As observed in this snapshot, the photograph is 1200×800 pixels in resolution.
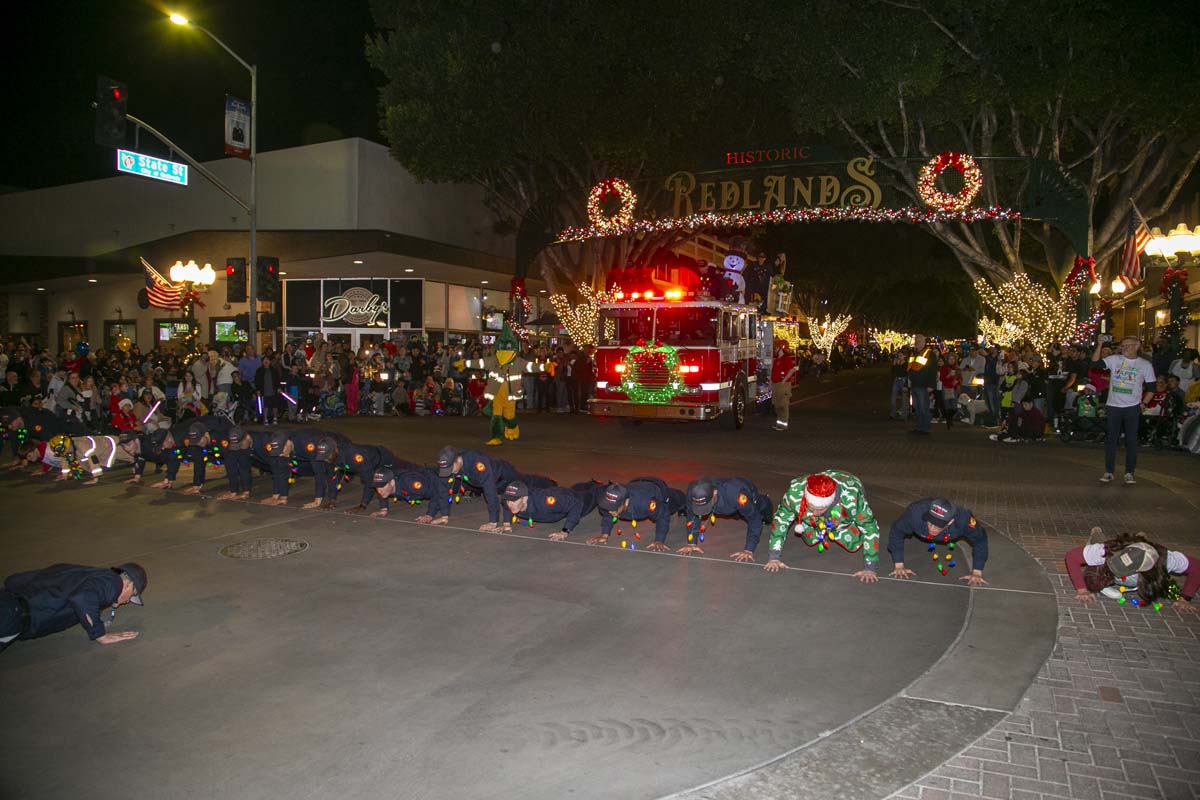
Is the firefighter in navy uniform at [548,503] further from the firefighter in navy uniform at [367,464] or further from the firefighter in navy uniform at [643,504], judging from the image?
the firefighter in navy uniform at [367,464]

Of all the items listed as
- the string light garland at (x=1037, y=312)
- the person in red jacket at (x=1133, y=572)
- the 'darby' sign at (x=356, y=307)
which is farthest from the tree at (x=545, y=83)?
the person in red jacket at (x=1133, y=572)

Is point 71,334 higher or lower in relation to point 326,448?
higher

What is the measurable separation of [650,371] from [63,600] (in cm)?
1298

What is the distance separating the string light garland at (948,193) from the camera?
784 inches

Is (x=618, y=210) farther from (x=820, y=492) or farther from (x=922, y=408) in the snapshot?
(x=820, y=492)

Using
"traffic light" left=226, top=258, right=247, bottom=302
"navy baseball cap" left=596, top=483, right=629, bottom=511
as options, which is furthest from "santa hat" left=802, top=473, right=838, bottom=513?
"traffic light" left=226, top=258, right=247, bottom=302

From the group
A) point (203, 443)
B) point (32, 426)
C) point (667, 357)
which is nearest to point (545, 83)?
point (667, 357)

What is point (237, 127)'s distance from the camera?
70.3ft

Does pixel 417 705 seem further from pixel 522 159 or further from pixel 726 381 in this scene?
pixel 522 159

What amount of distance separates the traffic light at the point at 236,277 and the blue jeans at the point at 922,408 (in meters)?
16.6

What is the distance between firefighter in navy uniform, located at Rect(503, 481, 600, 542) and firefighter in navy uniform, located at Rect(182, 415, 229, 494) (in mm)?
4147

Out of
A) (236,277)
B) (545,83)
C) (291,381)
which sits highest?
(545,83)

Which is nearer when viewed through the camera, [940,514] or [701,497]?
[940,514]

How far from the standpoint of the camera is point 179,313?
104 feet
